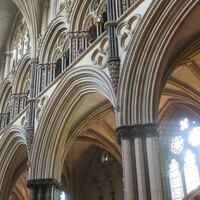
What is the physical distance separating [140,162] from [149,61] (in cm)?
254

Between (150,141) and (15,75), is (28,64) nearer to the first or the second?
(15,75)

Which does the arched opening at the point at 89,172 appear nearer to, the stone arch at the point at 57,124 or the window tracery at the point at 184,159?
the window tracery at the point at 184,159

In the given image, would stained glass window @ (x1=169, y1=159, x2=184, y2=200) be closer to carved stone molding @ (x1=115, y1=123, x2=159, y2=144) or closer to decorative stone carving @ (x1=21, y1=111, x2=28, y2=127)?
decorative stone carving @ (x1=21, y1=111, x2=28, y2=127)

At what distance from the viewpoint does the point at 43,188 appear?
13391mm

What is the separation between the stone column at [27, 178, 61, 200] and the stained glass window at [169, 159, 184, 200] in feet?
15.6

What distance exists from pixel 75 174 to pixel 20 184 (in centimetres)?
332

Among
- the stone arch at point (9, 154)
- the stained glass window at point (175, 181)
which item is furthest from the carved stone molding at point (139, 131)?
the stone arch at point (9, 154)

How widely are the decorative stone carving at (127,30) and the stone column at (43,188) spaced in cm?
517

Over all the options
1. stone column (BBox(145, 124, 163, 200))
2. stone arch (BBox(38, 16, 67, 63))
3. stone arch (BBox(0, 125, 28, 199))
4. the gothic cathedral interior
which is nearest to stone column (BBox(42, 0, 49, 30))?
the gothic cathedral interior

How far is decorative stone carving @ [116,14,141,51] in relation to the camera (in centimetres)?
1095

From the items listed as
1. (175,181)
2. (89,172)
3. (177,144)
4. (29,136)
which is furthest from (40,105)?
(89,172)

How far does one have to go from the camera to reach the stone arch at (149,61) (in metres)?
10.1

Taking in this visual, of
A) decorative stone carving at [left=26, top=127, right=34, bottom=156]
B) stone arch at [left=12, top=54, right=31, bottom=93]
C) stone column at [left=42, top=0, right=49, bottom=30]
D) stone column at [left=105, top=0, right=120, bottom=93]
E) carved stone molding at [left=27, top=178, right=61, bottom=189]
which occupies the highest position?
stone column at [left=42, top=0, right=49, bottom=30]

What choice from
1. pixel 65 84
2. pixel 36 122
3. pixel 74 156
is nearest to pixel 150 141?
pixel 65 84
